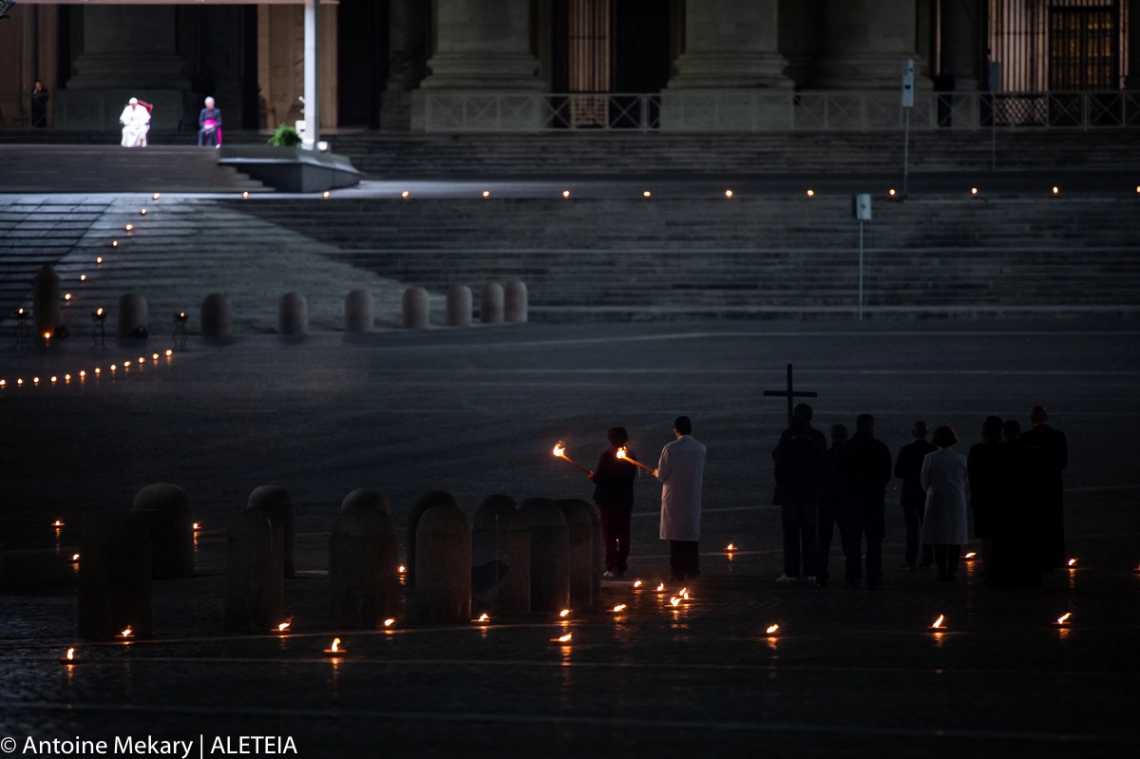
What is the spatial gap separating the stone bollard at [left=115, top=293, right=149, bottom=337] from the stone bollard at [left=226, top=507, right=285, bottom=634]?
55.2ft

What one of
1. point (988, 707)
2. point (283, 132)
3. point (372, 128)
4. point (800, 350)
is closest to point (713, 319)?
point (800, 350)

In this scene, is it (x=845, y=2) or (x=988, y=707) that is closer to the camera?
(x=988, y=707)

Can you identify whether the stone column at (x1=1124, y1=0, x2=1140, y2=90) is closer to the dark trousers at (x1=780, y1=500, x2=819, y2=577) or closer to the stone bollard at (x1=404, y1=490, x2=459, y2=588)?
the dark trousers at (x1=780, y1=500, x2=819, y2=577)

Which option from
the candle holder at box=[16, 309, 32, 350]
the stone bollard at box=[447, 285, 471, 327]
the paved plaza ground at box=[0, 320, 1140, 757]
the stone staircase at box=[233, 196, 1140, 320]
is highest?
the stone staircase at box=[233, 196, 1140, 320]

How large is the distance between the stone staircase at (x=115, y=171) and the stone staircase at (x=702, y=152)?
20.9 feet

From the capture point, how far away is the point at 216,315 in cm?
2608

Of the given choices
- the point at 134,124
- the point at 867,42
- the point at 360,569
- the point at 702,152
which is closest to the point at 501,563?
the point at 360,569

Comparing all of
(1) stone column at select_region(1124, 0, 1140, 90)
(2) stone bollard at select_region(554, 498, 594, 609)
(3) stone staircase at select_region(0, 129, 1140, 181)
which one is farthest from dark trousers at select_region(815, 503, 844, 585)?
(1) stone column at select_region(1124, 0, 1140, 90)

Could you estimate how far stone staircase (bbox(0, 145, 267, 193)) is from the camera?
114 ft

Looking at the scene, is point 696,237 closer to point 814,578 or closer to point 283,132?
point 283,132

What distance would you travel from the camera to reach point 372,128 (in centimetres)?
5106

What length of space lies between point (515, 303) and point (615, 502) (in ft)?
53.8

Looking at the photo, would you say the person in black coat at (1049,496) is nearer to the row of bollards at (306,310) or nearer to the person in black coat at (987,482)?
the person in black coat at (987,482)

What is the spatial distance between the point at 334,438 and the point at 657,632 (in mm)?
8158
